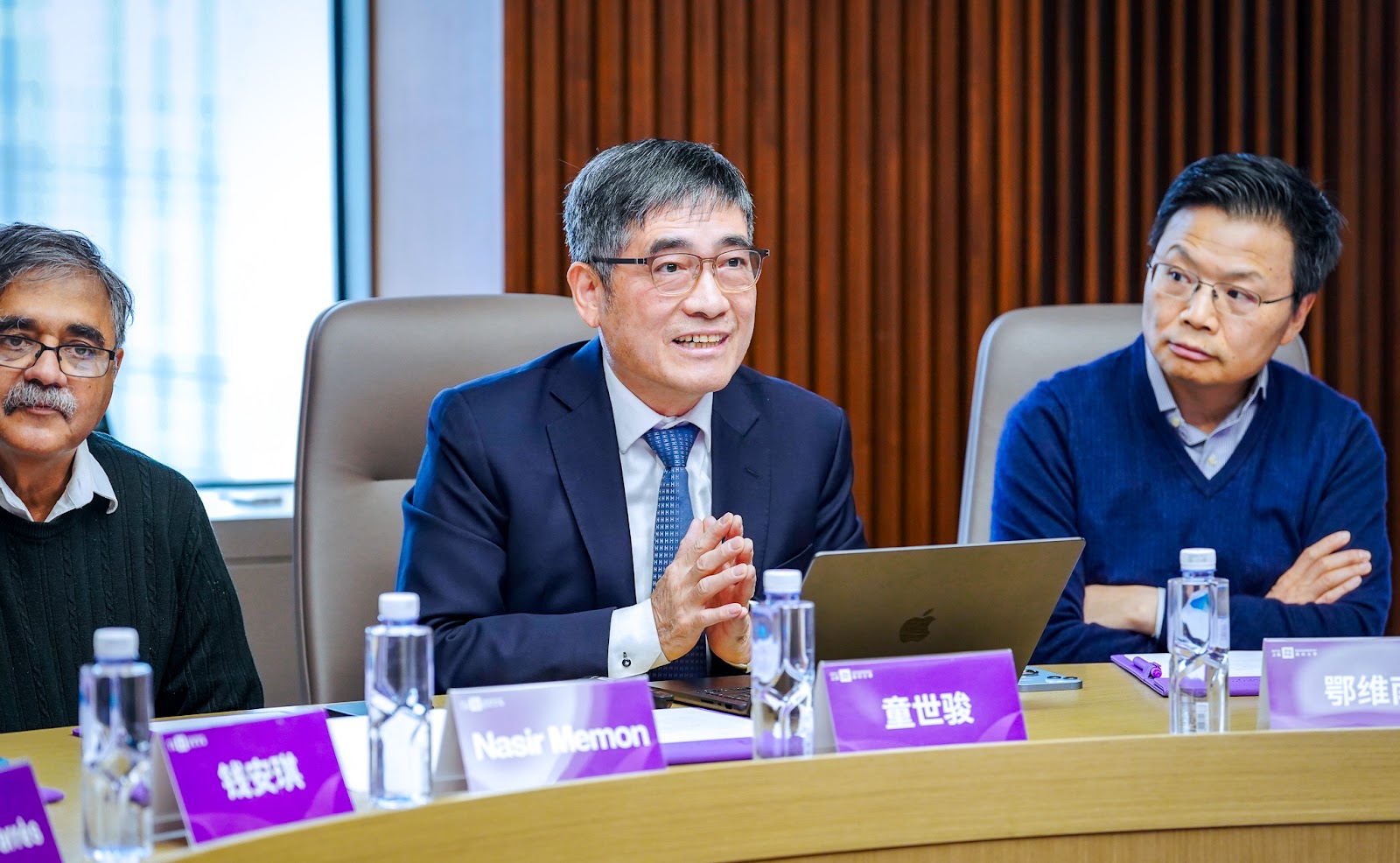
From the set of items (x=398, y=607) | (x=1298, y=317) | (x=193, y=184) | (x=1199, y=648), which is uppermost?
(x=193, y=184)

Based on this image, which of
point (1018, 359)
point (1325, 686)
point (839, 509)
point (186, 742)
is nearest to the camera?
point (186, 742)

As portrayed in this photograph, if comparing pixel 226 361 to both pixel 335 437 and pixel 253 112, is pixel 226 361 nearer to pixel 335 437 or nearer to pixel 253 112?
pixel 253 112

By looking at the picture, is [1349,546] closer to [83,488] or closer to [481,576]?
[481,576]

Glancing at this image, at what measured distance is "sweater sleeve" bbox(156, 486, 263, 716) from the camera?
2.01 m

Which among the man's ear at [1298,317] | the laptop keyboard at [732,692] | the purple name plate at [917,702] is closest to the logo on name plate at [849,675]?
the purple name plate at [917,702]

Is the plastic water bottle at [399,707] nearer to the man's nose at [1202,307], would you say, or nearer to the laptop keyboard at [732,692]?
the laptop keyboard at [732,692]

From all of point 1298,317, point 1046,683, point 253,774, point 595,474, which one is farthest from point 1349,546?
point 253,774

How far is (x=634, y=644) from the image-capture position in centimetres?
181

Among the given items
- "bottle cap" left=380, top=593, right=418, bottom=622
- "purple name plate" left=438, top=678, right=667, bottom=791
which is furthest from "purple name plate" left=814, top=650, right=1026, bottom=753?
"bottle cap" left=380, top=593, right=418, bottom=622

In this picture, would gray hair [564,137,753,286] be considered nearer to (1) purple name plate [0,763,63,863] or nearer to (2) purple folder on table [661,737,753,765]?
(2) purple folder on table [661,737,753,765]

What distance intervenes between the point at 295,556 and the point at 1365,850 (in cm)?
153

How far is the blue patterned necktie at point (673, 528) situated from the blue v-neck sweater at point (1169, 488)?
627mm

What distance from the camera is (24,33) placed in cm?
310

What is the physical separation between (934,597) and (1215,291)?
1062 millimetres
